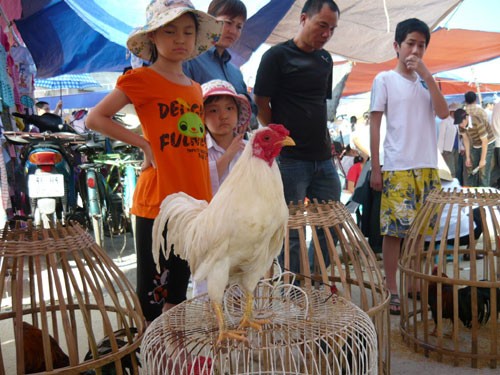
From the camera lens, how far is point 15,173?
3.63m

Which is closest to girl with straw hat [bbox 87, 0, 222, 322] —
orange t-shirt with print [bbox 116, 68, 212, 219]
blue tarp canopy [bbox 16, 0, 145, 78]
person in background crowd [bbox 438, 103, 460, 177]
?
orange t-shirt with print [bbox 116, 68, 212, 219]

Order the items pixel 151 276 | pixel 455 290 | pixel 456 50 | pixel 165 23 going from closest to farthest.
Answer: pixel 165 23
pixel 151 276
pixel 455 290
pixel 456 50

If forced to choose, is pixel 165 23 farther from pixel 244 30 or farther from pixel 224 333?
pixel 244 30

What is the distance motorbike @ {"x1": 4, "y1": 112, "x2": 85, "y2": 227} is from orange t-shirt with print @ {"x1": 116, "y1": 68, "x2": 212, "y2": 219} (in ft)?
7.53

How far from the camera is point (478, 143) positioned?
6.55 metres

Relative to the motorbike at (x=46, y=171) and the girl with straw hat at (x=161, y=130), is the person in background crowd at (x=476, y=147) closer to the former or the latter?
the motorbike at (x=46, y=171)

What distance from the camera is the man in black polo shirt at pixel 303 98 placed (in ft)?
7.42

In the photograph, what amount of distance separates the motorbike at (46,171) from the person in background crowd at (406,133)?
8.67 feet

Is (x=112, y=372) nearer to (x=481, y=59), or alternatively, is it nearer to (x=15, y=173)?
(x=15, y=173)

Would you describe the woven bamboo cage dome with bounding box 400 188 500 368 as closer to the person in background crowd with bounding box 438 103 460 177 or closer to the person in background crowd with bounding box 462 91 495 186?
the person in background crowd with bounding box 438 103 460 177

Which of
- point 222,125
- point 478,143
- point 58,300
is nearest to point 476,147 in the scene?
point 478,143

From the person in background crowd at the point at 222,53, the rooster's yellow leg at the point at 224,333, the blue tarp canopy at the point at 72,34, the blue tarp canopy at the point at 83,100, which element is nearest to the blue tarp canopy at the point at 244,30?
the blue tarp canopy at the point at 72,34

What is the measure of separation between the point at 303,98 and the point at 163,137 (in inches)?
37.1

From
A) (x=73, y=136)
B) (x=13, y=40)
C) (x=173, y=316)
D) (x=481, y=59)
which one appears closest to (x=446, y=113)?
(x=173, y=316)
